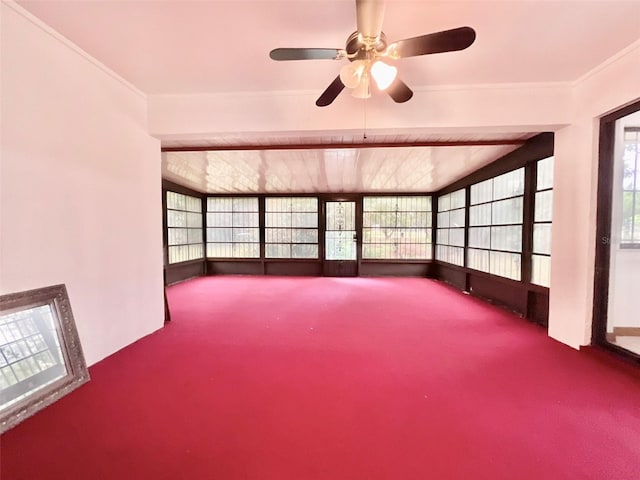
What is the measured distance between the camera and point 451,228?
6.05 meters

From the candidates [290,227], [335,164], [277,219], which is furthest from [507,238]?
[277,219]

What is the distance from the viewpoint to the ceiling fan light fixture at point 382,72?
1568 mm

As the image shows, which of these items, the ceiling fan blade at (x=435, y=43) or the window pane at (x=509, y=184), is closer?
the ceiling fan blade at (x=435, y=43)

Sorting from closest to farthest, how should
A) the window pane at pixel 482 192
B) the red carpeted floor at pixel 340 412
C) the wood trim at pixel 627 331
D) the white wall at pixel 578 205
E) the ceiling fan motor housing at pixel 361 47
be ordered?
1. the red carpeted floor at pixel 340 412
2. the ceiling fan motor housing at pixel 361 47
3. the white wall at pixel 578 205
4. the wood trim at pixel 627 331
5. the window pane at pixel 482 192

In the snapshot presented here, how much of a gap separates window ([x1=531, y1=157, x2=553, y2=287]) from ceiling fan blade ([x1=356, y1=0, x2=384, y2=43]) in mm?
2850

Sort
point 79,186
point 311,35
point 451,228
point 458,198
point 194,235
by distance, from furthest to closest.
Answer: point 194,235 < point 451,228 < point 458,198 < point 79,186 < point 311,35

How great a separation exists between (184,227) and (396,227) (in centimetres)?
505

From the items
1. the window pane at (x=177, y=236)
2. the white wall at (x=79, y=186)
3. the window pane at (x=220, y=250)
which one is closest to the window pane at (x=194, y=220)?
the window pane at (x=177, y=236)

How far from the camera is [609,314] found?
2521 millimetres

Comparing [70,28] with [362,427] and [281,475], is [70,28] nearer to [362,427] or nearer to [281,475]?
[281,475]

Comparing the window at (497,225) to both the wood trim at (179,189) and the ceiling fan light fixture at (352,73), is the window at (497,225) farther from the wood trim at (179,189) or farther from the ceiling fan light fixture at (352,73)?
the wood trim at (179,189)

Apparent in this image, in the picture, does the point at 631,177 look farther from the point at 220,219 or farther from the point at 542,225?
the point at 220,219

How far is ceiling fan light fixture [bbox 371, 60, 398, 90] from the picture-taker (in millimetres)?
1568

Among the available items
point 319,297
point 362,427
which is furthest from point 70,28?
point 319,297
